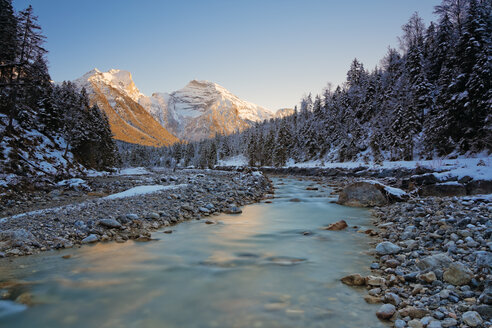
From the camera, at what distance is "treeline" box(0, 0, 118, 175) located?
2130 cm

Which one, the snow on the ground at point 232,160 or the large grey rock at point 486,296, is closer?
the large grey rock at point 486,296

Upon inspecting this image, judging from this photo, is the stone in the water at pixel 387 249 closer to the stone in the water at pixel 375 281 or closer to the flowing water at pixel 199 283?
the flowing water at pixel 199 283

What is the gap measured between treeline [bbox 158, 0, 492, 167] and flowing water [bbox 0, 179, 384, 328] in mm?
19699

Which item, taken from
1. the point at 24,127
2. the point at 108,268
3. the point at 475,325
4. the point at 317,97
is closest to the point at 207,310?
the point at 108,268

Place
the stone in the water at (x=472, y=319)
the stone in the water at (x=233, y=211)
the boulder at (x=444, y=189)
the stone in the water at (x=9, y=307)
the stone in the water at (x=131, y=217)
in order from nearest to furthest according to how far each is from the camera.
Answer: the stone in the water at (x=472, y=319) < the stone in the water at (x=9, y=307) < the stone in the water at (x=131, y=217) < the boulder at (x=444, y=189) < the stone in the water at (x=233, y=211)

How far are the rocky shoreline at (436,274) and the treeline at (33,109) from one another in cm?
1680

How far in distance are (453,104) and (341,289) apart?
2669cm

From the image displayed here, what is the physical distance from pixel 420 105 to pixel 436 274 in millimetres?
38462

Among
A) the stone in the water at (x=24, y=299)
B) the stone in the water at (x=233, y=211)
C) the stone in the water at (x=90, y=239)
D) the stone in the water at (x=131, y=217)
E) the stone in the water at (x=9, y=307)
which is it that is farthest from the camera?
the stone in the water at (x=233, y=211)

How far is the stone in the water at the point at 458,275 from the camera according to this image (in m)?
3.31

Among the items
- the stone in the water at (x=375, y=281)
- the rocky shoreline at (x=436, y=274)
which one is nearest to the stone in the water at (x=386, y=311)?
the rocky shoreline at (x=436, y=274)

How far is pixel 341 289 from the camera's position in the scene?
12.8 ft

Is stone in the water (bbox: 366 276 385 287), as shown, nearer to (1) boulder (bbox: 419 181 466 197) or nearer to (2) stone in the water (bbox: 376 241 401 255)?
(2) stone in the water (bbox: 376 241 401 255)

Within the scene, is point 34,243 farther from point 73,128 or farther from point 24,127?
point 73,128
